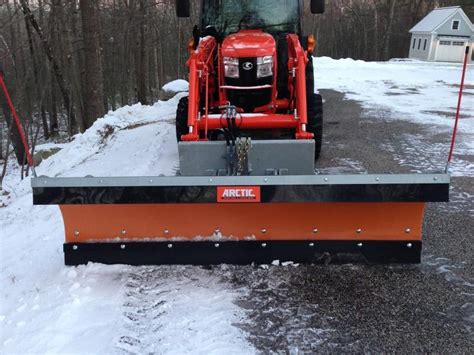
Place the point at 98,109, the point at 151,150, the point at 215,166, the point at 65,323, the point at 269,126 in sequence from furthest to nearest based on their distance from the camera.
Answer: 1. the point at 98,109
2. the point at 151,150
3. the point at 269,126
4. the point at 215,166
5. the point at 65,323

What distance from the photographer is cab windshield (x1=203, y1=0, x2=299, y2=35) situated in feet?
19.7

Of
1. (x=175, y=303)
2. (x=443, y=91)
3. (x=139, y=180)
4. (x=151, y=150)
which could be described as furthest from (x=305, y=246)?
(x=443, y=91)

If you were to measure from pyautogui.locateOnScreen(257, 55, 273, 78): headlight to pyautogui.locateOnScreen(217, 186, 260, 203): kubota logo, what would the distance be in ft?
6.91

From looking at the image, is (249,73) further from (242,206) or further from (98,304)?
(98,304)

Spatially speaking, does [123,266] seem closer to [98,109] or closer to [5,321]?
[5,321]

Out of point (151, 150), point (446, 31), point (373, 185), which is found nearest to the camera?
point (373, 185)

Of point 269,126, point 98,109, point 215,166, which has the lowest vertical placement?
point 98,109

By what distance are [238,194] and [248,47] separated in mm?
2218

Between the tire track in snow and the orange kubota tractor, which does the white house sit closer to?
the orange kubota tractor

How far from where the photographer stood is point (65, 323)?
3041 mm

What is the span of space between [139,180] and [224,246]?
90cm

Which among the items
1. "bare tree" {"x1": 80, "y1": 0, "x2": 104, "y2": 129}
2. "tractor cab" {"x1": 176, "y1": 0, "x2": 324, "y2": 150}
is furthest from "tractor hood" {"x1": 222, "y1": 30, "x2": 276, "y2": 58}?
"bare tree" {"x1": 80, "y1": 0, "x2": 104, "y2": 129}

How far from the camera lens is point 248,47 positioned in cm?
498

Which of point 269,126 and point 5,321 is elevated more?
point 269,126
